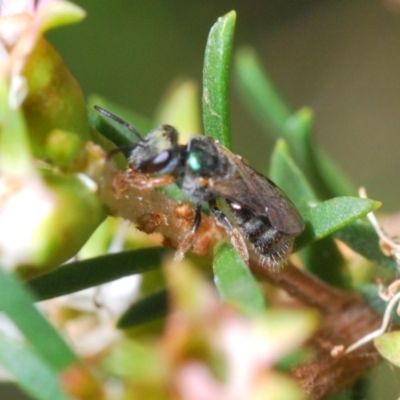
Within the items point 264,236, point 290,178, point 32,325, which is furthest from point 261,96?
point 32,325

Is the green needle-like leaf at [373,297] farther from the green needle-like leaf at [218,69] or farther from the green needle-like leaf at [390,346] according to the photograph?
the green needle-like leaf at [218,69]

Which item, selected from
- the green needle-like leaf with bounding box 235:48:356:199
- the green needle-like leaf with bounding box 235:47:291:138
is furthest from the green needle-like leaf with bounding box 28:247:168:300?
the green needle-like leaf with bounding box 235:47:291:138

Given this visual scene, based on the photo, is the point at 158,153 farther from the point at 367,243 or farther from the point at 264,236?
the point at 367,243

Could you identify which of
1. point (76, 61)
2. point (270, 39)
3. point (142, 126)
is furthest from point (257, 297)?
Answer: point (270, 39)

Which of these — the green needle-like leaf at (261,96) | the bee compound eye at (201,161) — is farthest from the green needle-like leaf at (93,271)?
the green needle-like leaf at (261,96)

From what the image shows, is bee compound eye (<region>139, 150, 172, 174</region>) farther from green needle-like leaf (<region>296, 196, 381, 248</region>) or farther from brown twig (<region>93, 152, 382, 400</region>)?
green needle-like leaf (<region>296, 196, 381, 248</region>)

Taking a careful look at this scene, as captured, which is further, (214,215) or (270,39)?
(270,39)

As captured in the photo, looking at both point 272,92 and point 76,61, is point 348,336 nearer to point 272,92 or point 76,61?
point 272,92

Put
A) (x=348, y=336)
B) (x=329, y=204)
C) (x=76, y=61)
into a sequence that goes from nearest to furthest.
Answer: (x=329, y=204) → (x=348, y=336) → (x=76, y=61)
